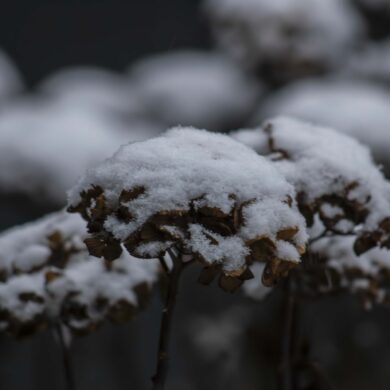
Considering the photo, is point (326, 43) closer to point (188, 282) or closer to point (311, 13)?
point (311, 13)

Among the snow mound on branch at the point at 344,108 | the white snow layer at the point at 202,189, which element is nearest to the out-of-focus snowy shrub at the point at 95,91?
the snow mound on branch at the point at 344,108

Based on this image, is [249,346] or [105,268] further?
[249,346]

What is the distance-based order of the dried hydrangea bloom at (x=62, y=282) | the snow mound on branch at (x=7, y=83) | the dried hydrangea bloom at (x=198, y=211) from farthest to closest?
the snow mound on branch at (x=7, y=83) < the dried hydrangea bloom at (x=62, y=282) < the dried hydrangea bloom at (x=198, y=211)

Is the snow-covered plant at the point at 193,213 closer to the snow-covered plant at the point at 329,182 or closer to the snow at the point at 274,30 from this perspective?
the snow-covered plant at the point at 329,182

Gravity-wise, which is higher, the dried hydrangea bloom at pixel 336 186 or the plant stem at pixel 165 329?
the dried hydrangea bloom at pixel 336 186

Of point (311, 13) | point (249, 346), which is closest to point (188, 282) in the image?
point (249, 346)

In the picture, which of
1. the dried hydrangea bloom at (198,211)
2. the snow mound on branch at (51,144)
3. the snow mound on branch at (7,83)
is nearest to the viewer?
the dried hydrangea bloom at (198,211)

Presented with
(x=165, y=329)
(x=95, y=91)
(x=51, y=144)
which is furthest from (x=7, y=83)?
(x=165, y=329)
